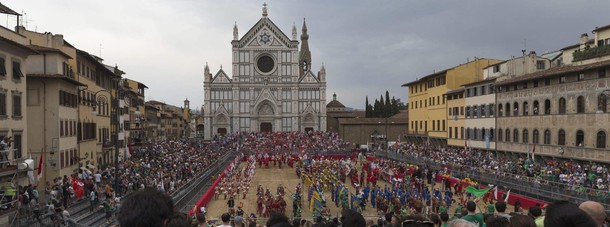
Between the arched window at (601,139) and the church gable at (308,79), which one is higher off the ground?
the church gable at (308,79)

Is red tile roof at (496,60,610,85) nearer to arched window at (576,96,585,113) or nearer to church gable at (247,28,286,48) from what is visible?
arched window at (576,96,585,113)

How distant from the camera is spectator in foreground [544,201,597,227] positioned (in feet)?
13.5

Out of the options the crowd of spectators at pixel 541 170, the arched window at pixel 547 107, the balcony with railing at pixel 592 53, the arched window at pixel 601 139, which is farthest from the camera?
the arched window at pixel 547 107

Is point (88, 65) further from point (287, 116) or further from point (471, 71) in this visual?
point (287, 116)

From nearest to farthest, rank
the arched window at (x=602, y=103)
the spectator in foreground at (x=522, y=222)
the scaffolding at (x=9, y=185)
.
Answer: the spectator in foreground at (x=522, y=222) → the scaffolding at (x=9, y=185) → the arched window at (x=602, y=103)

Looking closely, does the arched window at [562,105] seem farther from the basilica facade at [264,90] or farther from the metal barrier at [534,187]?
the basilica facade at [264,90]

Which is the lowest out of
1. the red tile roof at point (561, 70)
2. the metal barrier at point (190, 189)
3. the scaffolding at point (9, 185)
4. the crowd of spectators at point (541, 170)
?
the metal barrier at point (190, 189)

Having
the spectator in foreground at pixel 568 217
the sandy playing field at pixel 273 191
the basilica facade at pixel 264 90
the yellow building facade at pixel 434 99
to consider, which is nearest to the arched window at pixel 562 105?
the sandy playing field at pixel 273 191

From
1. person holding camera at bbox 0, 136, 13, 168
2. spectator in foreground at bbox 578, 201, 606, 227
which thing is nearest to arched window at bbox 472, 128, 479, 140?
person holding camera at bbox 0, 136, 13, 168

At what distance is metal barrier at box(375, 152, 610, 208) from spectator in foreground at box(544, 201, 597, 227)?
1894cm

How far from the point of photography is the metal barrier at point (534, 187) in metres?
23.9

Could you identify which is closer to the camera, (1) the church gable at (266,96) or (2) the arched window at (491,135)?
(2) the arched window at (491,135)

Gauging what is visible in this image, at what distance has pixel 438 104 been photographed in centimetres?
6272

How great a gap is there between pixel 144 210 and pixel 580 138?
38052mm
